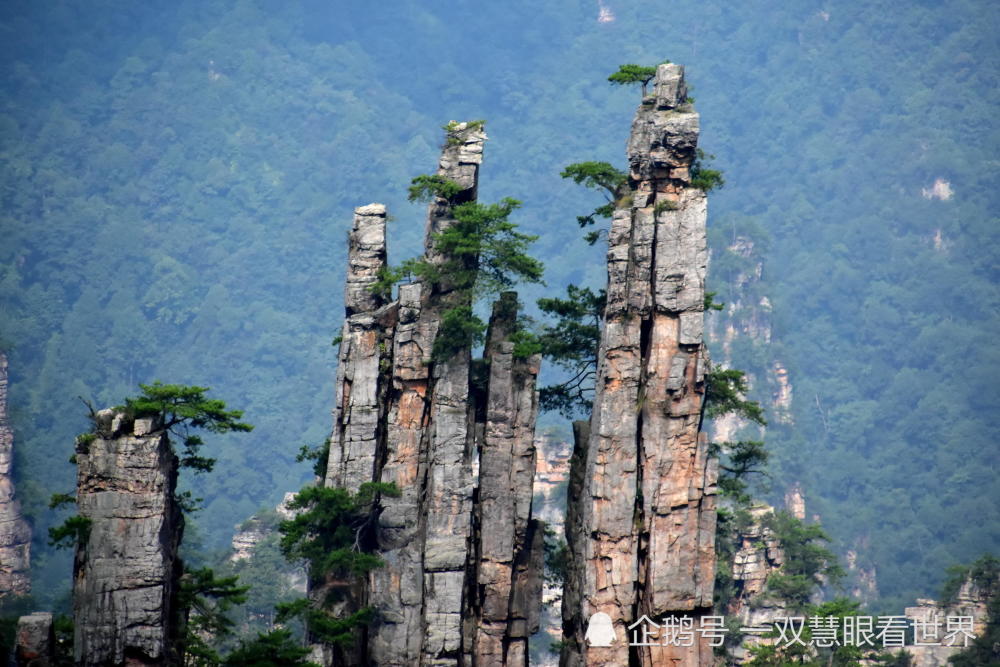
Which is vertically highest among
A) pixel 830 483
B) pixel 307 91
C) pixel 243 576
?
pixel 307 91

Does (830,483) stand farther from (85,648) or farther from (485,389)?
(85,648)

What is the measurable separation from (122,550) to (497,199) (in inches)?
4789

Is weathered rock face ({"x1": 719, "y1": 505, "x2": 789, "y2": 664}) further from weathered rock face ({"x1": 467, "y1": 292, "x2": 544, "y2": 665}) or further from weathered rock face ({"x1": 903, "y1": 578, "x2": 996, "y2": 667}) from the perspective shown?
weathered rock face ({"x1": 467, "y1": 292, "x2": 544, "y2": 665})

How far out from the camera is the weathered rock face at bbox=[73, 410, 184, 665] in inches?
2167

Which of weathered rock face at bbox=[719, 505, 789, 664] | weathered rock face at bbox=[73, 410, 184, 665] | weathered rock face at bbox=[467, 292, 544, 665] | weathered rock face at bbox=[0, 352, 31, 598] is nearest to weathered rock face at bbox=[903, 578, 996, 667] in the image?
weathered rock face at bbox=[719, 505, 789, 664]

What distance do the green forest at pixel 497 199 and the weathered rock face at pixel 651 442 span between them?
236 ft

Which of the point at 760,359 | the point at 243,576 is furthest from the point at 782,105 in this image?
the point at 243,576

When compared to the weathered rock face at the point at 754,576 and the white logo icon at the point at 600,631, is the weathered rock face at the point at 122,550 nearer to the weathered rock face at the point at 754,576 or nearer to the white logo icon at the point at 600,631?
the white logo icon at the point at 600,631

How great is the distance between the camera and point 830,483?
6250 inches

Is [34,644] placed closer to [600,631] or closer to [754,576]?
[600,631]

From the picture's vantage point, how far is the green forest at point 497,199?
495 feet

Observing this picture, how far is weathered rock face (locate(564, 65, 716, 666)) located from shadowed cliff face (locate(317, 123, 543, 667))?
2.97 metres

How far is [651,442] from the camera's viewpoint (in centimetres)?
6438

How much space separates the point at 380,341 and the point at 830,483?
96.3 m
